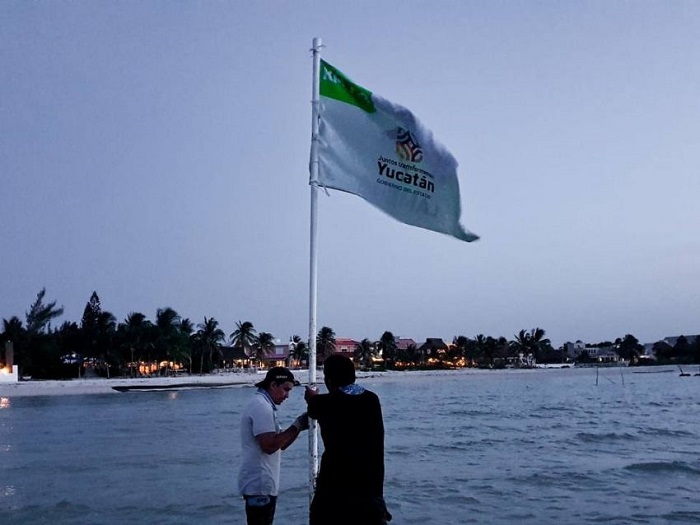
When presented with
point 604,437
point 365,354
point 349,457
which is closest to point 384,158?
point 349,457

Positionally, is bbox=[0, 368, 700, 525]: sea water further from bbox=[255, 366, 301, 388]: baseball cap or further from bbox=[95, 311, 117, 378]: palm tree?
bbox=[95, 311, 117, 378]: palm tree

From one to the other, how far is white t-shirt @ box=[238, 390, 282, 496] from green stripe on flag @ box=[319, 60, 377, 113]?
2.83 m

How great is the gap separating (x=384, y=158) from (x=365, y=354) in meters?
149

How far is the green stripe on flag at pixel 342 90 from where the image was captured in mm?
6539

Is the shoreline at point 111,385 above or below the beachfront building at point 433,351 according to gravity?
below

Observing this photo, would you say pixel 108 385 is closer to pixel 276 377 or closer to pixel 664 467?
pixel 664 467

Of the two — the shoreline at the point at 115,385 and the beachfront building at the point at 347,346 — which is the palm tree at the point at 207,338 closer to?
the shoreline at the point at 115,385

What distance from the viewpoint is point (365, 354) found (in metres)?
154

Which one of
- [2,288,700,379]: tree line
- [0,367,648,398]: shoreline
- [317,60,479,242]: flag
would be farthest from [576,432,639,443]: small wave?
[2,288,700,379]: tree line

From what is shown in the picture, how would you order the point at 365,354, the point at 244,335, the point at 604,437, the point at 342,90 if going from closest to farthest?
the point at 342,90, the point at 604,437, the point at 244,335, the point at 365,354

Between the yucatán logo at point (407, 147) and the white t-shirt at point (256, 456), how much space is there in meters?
2.71

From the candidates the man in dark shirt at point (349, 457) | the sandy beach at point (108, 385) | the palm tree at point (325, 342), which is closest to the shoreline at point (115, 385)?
the sandy beach at point (108, 385)

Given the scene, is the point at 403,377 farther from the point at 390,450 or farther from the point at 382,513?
the point at 382,513

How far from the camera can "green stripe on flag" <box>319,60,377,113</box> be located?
6.54m
